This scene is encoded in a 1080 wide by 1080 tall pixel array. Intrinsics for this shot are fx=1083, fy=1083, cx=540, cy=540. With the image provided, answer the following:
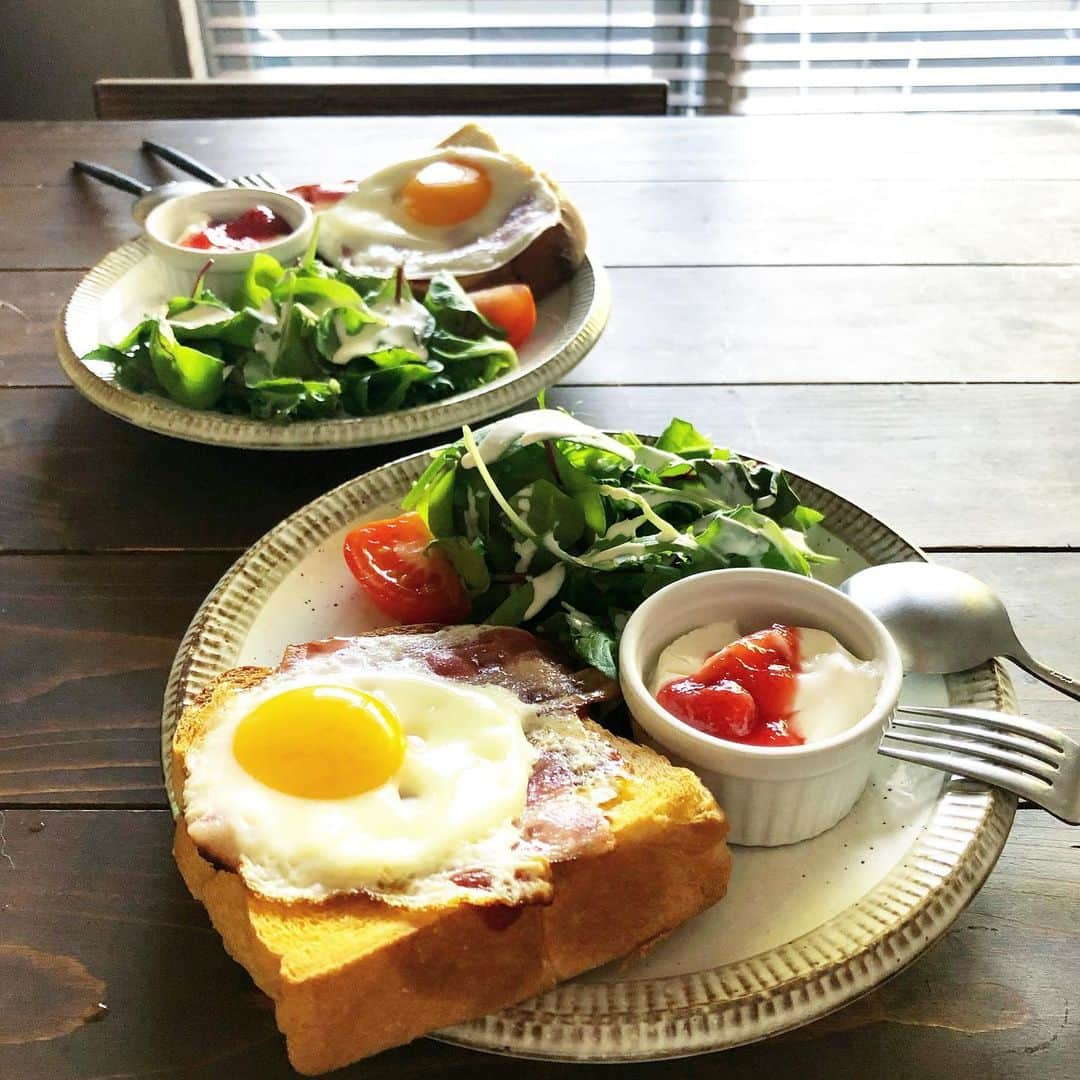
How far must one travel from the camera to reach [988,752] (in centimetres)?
117

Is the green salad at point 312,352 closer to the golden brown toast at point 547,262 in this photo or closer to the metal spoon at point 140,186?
the golden brown toast at point 547,262

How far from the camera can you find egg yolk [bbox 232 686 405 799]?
3.46ft

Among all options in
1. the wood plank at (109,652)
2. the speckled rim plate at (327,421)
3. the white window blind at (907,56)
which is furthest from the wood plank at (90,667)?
the white window blind at (907,56)

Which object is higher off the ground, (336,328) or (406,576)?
(336,328)

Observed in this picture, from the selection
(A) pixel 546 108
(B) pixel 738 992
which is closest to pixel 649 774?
(B) pixel 738 992

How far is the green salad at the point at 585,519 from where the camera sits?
1.40 m

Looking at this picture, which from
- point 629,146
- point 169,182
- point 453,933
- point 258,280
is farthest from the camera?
point 629,146

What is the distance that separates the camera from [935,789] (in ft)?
3.88

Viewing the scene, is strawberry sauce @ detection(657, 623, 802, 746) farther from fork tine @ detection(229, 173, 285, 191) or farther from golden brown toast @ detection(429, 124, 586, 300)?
fork tine @ detection(229, 173, 285, 191)

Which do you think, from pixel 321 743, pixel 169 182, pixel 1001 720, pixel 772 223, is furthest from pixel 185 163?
pixel 1001 720

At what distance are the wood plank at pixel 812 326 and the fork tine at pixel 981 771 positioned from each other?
1050 mm

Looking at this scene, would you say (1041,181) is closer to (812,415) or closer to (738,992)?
(812,415)

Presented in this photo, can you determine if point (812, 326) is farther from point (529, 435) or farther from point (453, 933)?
point (453, 933)

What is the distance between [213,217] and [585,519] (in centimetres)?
131
